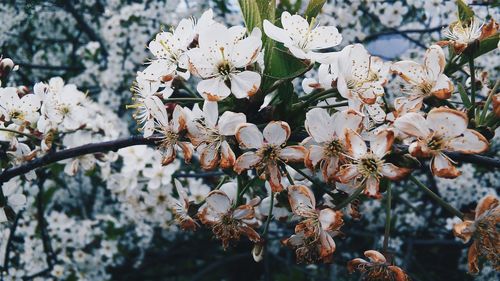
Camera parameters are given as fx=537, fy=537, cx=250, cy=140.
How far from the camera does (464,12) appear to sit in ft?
3.62

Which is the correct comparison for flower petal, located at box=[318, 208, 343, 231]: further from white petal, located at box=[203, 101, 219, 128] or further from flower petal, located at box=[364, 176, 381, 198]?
white petal, located at box=[203, 101, 219, 128]

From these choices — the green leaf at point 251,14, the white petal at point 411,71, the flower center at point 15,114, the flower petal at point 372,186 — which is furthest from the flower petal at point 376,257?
the flower center at point 15,114

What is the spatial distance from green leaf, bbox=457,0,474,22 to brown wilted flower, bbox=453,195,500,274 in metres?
0.40

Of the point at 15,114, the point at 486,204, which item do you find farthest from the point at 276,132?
the point at 15,114

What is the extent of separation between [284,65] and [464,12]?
429 millimetres

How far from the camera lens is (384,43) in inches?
153

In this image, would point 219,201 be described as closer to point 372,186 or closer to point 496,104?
point 372,186

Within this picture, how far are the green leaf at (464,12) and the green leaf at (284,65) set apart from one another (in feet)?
1.27

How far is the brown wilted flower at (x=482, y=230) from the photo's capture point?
2.84 ft

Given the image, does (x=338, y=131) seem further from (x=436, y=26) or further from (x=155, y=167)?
(x=436, y=26)

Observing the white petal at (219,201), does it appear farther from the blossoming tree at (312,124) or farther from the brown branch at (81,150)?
the brown branch at (81,150)

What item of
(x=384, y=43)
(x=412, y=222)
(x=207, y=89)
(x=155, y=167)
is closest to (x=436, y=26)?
(x=384, y=43)

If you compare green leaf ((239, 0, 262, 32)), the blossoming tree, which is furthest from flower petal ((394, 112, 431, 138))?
green leaf ((239, 0, 262, 32))

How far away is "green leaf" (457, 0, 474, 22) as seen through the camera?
108 cm
